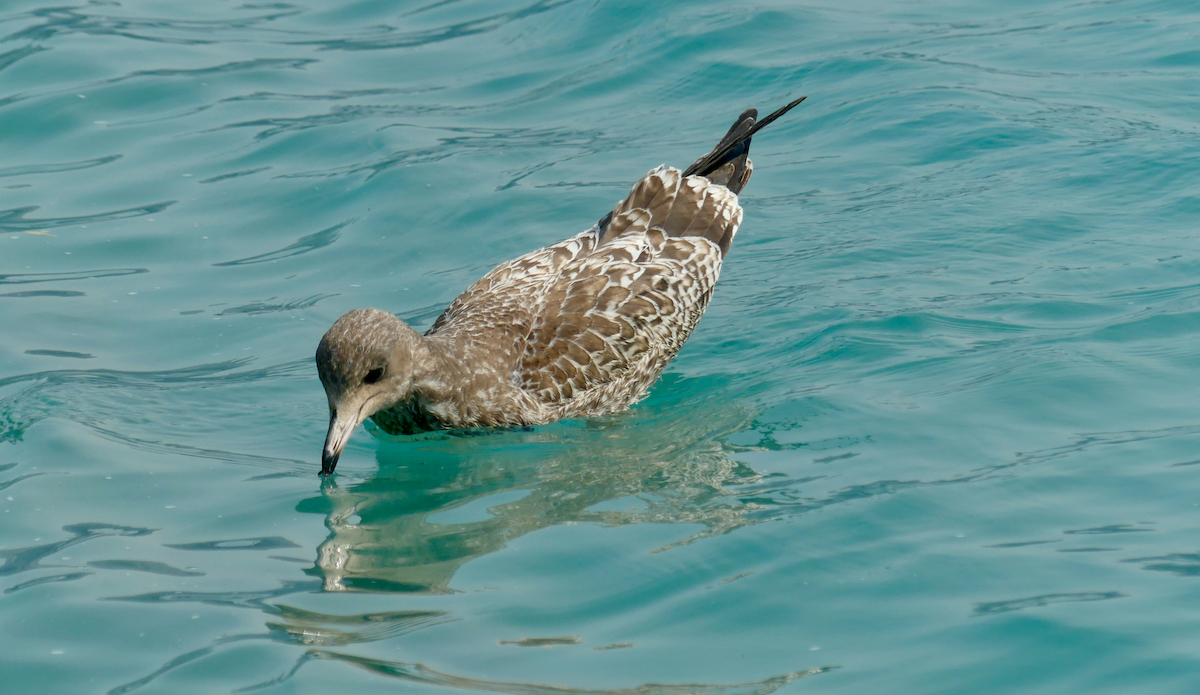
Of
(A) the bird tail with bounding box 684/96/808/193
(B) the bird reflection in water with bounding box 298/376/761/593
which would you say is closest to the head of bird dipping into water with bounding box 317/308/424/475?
(B) the bird reflection in water with bounding box 298/376/761/593

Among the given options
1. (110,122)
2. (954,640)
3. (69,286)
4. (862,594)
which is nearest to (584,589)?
(862,594)

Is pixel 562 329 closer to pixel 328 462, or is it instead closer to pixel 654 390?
pixel 654 390

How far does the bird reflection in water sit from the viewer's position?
6195 millimetres

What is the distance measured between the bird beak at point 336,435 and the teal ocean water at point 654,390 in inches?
11.5

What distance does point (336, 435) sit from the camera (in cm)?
663

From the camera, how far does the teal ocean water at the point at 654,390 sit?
5.40 m

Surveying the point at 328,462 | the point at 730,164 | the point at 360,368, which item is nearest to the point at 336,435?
the point at 328,462

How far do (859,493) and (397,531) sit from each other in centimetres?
219

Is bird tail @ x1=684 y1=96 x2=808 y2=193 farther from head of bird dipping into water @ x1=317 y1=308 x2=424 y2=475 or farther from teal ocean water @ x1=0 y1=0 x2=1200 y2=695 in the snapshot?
head of bird dipping into water @ x1=317 y1=308 x2=424 y2=475

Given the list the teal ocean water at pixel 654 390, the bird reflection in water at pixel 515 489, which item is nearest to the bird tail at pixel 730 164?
the teal ocean water at pixel 654 390

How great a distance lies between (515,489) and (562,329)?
123 cm

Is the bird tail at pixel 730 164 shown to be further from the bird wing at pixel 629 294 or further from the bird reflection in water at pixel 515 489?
the bird reflection in water at pixel 515 489

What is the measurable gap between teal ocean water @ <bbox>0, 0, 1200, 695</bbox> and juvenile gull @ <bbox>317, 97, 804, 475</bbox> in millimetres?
236

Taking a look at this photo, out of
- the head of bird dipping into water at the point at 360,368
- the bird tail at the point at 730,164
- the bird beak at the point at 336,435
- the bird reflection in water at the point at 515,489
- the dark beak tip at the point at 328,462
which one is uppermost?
the bird tail at the point at 730,164
